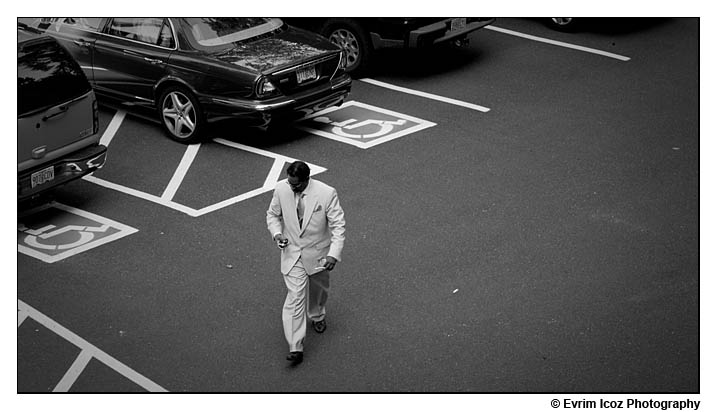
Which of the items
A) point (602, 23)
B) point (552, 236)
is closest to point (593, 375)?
point (552, 236)

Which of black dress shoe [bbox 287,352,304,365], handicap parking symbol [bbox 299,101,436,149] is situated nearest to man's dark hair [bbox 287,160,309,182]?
black dress shoe [bbox 287,352,304,365]

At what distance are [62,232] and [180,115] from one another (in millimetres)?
2613

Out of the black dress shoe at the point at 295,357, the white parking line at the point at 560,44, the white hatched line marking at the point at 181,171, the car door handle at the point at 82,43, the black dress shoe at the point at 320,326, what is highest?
the car door handle at the point at 82,43

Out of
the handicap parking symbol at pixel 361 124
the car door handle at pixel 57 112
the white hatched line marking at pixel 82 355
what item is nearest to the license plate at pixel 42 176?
the car door handle at pixel 57 112

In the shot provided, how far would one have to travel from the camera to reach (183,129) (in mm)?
11148

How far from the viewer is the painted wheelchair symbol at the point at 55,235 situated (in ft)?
28.6

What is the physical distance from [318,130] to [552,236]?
3917 mm

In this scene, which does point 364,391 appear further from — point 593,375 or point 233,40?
point 233,40

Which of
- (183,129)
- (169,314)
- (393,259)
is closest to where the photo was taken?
(169,314)

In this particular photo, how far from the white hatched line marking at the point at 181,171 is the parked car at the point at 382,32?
3466 mm

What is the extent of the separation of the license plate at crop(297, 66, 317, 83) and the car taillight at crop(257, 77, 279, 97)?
1.29ft

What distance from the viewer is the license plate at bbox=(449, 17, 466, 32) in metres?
13.4

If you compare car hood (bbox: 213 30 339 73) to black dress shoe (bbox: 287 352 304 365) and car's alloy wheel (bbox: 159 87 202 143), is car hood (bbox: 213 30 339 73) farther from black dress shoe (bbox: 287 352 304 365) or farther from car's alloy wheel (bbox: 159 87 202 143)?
black dress shoe (bbox: 287 352 304 365)

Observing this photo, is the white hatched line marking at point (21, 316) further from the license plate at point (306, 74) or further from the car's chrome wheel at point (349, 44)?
the car's chrome wheel at point (349, 44)
